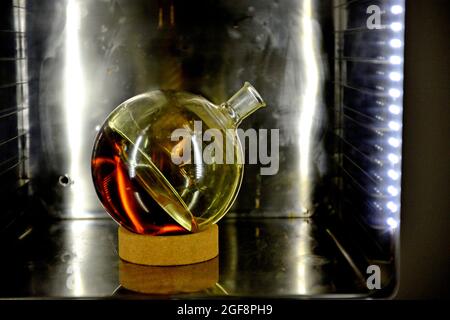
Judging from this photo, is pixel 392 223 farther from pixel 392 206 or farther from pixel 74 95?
pixel 74 95

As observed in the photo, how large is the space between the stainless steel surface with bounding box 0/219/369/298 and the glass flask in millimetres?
85

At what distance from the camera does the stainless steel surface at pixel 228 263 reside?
1075 millimetres

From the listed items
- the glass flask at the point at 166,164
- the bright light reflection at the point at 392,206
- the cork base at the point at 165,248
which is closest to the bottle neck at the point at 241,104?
the glass flask at the point at 166,164

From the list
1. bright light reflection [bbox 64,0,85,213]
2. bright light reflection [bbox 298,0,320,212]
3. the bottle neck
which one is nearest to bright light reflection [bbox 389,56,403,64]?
the bottle neck

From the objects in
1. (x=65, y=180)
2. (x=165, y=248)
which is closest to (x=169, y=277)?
(x=165, y=248)

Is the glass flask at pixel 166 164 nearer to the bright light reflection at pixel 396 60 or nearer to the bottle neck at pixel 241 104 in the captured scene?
the bottle neck at pixel 241 104

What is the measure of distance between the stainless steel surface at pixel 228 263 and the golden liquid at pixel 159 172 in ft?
0.26

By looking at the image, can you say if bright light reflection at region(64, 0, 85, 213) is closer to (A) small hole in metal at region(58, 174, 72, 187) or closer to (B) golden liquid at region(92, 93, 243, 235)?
(A) small hole in metal at region(58, 174, 72, 187)

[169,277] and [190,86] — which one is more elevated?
[190,86]

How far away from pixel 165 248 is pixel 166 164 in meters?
0.12

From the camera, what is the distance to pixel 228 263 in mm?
1216

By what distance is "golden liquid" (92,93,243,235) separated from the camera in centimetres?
116

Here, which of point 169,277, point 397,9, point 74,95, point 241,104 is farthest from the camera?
point 74,95
